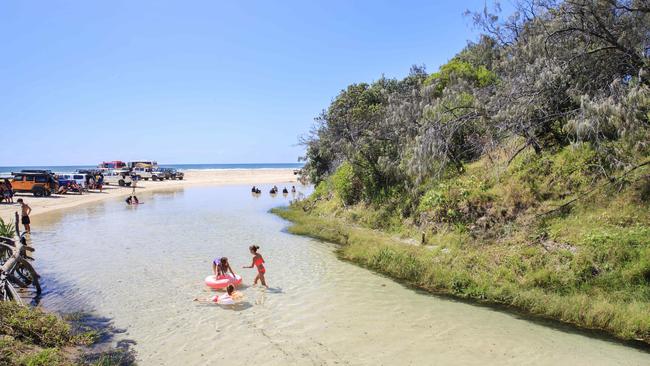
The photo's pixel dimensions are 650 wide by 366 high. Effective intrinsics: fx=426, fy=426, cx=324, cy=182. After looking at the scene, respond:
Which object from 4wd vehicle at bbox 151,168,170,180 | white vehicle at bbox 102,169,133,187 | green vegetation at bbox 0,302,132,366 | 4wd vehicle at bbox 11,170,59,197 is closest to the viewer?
green vegetation at bbox 0,302,132,366

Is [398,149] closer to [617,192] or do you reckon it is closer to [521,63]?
[521,63]

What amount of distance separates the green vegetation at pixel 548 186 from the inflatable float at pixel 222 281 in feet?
17.0

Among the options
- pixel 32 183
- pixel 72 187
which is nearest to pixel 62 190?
pixel 72 187

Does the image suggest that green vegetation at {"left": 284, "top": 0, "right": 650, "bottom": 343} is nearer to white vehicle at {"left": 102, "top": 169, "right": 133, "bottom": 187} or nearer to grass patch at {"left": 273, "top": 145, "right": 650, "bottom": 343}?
grass patch at {"left": 273, "top": 145, "right": 650, "bottom": 343}

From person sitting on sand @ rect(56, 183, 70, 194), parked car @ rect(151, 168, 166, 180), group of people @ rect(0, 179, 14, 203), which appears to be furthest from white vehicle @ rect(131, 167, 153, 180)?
group of people @ rect(0, 179, 14, 203)

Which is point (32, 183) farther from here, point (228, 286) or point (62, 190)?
point (228, 286)

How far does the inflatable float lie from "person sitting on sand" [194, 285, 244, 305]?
2.39 ft

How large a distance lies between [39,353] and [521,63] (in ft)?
47.6

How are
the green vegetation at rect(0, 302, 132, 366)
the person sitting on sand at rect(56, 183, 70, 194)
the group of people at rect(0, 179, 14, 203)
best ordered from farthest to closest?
the person sitting on sand at rect(56, 183, 70, 194)
the group of people at rect(0, 179, 14, 203)
the green vegetation at rect(0, 302, 132, 366)

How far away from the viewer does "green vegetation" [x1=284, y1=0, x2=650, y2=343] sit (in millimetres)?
10391

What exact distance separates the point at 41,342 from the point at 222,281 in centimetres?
549

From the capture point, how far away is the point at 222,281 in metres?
12.6

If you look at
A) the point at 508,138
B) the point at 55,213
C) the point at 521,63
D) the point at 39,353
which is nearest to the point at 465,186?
the point at 508,138

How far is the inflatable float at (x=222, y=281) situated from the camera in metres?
12.6
